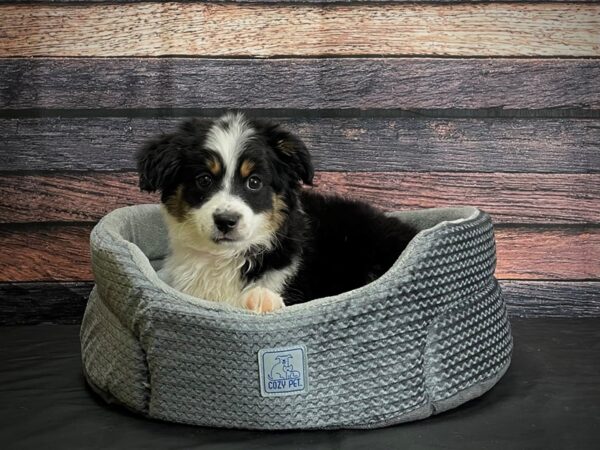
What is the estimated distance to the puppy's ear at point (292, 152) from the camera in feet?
8.16

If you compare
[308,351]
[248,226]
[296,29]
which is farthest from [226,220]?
[296,29]

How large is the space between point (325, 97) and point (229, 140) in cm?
99

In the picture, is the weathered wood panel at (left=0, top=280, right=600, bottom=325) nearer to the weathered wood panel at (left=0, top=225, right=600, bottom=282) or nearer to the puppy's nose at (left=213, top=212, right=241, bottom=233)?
the weathered wood panel at (left=0, top=225, right=600, bottom=282)

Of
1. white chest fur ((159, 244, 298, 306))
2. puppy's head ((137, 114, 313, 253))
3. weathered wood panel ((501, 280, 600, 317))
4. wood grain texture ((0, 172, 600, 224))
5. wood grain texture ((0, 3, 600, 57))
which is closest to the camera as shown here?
puppy's head ((137, 114, 313, 253))

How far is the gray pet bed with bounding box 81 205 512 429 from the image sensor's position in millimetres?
2014

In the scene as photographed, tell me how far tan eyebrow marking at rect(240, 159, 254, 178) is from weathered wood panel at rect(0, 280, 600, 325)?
4.57 ft

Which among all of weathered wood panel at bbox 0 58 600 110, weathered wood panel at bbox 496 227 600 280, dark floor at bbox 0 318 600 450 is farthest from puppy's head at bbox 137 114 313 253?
weathered wood panel at bbox 496 227 600 280

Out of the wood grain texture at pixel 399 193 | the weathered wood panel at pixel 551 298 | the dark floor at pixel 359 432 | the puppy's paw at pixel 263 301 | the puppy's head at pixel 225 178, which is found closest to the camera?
the dark floor at pixel 359 432

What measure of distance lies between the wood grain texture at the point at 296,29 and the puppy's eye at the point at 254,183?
40.7 inches

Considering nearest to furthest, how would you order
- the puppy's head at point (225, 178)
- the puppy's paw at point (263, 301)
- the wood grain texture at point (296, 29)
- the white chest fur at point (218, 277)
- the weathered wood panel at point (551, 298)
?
the puppy's paw at point (263, 301), the puppy's head at point (225, 178), the white chest fur at point (218, 277), the wood grain texture at point (296, 29), the weathered wood panel at point (551, 298)

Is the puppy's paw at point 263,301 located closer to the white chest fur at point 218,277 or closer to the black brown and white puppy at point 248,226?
the black brown and white puppy at point 248,226

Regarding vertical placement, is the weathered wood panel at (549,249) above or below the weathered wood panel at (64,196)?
below

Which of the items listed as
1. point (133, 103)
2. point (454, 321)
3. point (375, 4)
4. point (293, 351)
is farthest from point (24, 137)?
point (454, 321)

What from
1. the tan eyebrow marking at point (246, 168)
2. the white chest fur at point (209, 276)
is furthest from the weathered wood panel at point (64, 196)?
the tan eyebrow marking at point (246, 168)
